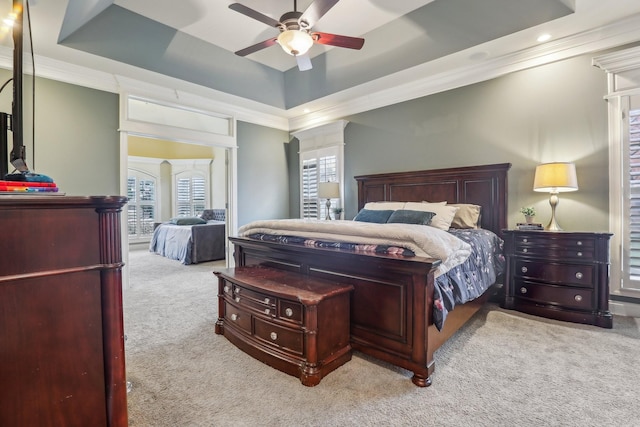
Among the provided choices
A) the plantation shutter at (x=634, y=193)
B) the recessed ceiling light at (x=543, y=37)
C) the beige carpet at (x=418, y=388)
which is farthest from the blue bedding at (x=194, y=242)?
the plantation shutter at (x=634, y=193)

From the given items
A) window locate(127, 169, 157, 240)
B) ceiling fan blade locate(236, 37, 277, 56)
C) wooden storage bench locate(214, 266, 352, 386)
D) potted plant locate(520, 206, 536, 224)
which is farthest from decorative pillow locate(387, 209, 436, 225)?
window locate(127, 169, 157, 240)

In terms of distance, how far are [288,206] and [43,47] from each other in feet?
13.5

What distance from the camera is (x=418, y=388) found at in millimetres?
1789

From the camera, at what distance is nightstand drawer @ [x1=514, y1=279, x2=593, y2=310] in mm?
2729

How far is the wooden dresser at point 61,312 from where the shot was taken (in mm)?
874

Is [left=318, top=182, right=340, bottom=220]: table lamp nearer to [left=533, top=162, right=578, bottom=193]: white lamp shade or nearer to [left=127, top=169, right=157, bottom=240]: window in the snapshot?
[left=533, top=162, right=578, bottom=193]: white lamp shade

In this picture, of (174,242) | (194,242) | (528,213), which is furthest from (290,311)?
(174,242)

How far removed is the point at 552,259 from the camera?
2879mm

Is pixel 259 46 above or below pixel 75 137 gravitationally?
above

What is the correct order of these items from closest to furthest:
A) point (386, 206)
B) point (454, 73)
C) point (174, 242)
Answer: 1. point (454, 73)
2. point (386, 206)
3. point (174, 242)

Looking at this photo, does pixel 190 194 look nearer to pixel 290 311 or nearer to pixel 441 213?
pixel 441 213

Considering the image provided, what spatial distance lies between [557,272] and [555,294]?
21 cm

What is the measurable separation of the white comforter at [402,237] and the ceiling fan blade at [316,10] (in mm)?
1747

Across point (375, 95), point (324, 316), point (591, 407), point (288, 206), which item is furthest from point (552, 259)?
point (288, 206)
